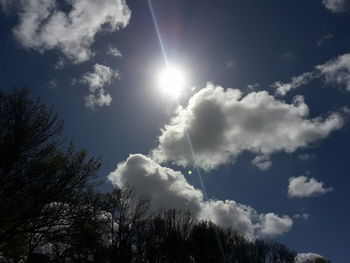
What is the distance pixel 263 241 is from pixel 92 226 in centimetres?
5034

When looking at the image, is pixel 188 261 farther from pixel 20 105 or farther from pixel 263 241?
pixel 20 105

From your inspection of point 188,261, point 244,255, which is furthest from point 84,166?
point 244,255

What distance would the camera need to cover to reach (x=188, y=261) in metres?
42.5

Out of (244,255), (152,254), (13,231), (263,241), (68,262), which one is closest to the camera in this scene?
(13,231)

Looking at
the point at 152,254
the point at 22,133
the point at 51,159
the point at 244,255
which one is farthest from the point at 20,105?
the point at 244,255

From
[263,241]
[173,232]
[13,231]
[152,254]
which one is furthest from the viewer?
[263,241]

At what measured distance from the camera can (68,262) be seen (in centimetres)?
2445

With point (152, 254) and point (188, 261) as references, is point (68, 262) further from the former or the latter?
point (188, 261)

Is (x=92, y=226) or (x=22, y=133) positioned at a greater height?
(x=22, y=133)

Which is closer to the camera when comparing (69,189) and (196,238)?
(69,189)

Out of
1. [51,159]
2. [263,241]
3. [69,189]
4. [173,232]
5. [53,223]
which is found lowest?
[53,223]

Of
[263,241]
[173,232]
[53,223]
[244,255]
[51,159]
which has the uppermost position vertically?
[263,241]

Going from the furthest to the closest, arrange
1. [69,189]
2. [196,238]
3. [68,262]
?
[196,238], [68,262], [69,189]

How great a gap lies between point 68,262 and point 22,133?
15.4 metres
